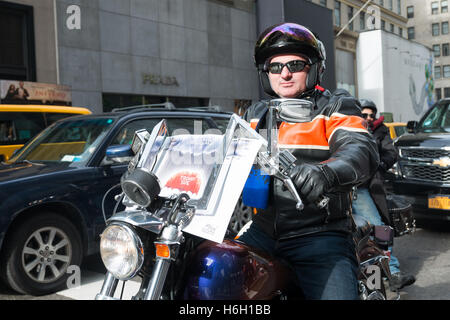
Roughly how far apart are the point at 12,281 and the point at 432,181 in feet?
19.5

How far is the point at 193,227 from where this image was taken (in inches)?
66.1

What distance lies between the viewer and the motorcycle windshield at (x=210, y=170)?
1.67 m

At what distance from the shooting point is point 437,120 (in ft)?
27.2

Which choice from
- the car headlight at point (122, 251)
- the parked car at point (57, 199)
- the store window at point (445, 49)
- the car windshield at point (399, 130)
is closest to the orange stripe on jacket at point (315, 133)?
the car headlight at point (122, 251)

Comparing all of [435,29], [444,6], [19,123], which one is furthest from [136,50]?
[435,29]

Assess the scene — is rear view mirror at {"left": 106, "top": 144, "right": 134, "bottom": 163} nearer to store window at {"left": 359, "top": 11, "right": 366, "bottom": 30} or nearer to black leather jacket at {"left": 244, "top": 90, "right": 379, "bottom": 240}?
black leather jacket at {"left": 244, "top": 90, "right": 379, "bottom": 240}

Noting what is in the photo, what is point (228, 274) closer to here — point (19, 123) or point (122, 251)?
point (122, 251)

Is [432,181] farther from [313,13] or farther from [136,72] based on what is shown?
[313,13]

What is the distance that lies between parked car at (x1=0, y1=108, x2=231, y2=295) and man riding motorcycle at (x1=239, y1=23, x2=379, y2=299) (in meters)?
2.02

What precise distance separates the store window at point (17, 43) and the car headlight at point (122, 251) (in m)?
16.5

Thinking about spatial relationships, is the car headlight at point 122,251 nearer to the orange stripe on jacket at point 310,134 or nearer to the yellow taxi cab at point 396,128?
the orange stripe on jacket at point 310,134

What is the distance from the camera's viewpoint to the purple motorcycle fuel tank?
5.79ft

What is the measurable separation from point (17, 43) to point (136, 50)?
4.93m

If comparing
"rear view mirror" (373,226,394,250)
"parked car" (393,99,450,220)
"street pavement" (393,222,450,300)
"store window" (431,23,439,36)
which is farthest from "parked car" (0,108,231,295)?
"store window" (431,23,439,36)
